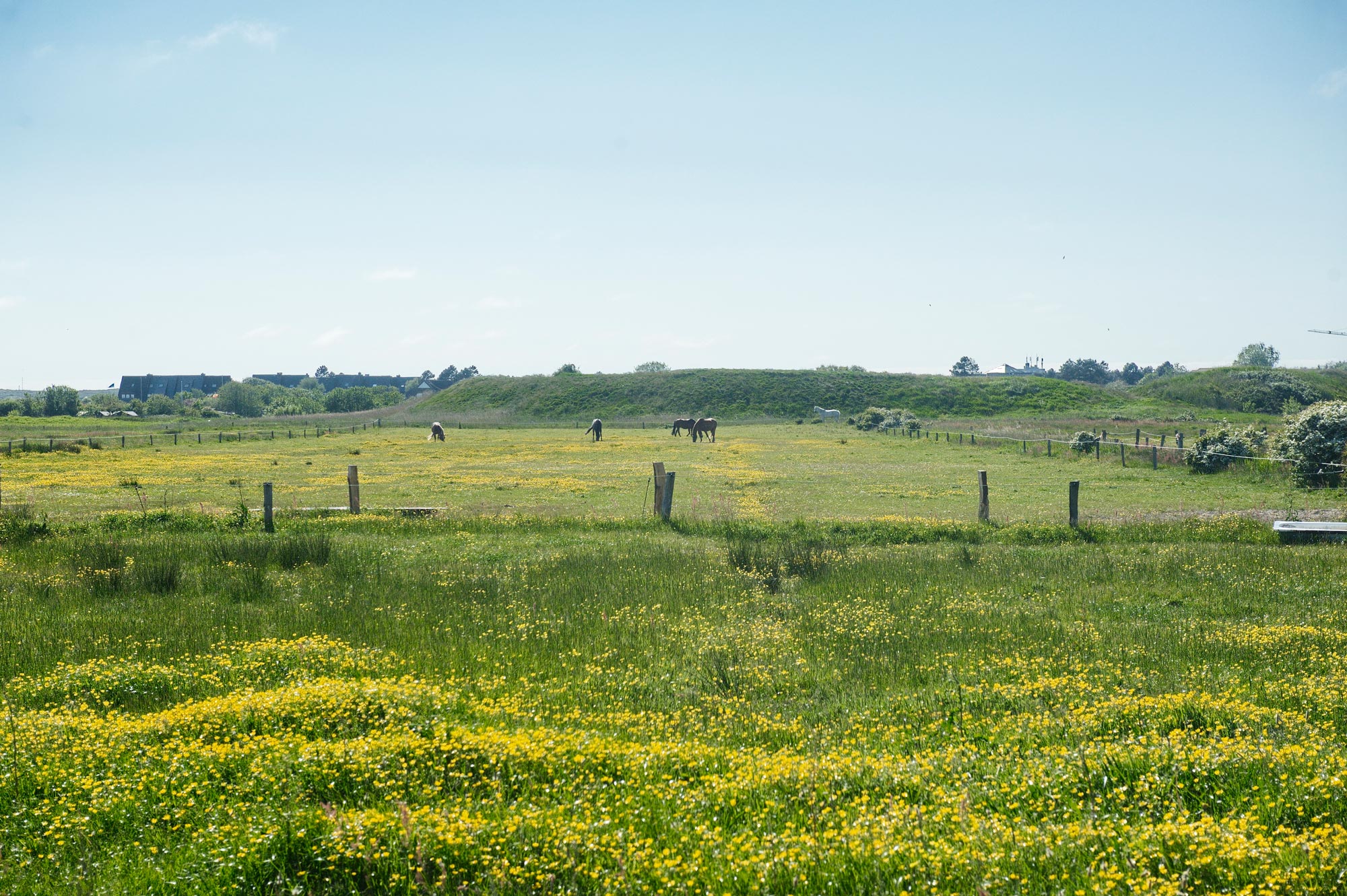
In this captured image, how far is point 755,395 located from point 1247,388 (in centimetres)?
6734

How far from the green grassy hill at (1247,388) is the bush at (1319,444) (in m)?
70.3

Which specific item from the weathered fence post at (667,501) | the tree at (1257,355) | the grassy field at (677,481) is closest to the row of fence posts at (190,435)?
the grassy field at (677,481)

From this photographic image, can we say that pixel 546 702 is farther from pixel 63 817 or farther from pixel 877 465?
pixel 877 465

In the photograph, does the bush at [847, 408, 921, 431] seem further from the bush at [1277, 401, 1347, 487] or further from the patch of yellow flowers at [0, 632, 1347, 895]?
the patch of yellow flowers at [0, 632, 1347, 895]

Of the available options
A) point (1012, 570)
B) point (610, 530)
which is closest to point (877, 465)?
point (610, 530)

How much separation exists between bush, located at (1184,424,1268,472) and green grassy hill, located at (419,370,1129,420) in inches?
3094

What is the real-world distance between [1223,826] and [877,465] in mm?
Result: 37761

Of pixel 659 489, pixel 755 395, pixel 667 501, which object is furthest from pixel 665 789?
pixel 755 395

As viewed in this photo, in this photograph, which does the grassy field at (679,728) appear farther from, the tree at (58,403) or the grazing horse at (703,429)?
the tree at (58,403)

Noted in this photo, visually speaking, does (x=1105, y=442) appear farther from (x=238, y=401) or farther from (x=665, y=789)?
(x=238, y=401)

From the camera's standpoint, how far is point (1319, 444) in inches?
1178

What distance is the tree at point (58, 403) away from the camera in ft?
412

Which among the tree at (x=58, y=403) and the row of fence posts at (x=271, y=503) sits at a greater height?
the tree at (x=58, y=403)

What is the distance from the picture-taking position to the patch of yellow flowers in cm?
528
